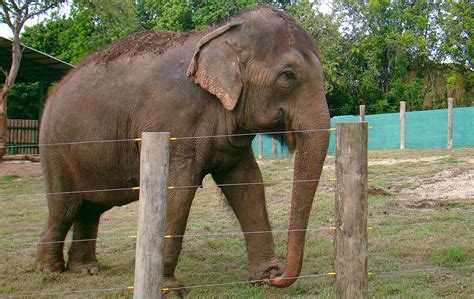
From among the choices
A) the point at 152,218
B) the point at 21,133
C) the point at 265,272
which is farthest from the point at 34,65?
the point at 152,218

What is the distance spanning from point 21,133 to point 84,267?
20.5 metres

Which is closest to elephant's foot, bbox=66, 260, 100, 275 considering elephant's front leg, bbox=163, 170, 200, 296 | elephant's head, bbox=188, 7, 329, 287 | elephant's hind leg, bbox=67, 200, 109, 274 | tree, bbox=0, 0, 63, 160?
elephant's hind leg, bbox=67, 200, 109, 274

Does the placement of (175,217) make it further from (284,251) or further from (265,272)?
(284,251)

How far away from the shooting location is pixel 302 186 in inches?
190

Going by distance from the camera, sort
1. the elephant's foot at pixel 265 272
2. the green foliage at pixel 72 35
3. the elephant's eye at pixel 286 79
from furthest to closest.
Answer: the green foliage at pixel 72 35 < the elephant's foot at pixel 265 272 < the elephant's eye at pixel 286 79

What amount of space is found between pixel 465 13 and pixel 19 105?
21.0 m

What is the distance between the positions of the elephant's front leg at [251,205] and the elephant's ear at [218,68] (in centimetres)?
88

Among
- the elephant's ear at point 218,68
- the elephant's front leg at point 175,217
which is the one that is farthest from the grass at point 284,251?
the elephant's ear at point 218,68

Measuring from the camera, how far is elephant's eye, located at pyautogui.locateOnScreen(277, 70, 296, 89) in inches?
211

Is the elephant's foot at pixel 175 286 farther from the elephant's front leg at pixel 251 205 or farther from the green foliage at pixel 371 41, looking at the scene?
the green foliage at pixel 371 41

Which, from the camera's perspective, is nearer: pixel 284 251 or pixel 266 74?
pixel 266 74

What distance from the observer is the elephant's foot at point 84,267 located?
21.5ft

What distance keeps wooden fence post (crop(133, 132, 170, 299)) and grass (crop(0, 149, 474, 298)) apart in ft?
4.09

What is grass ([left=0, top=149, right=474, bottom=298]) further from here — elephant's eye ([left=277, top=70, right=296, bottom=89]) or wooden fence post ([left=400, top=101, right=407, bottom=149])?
wooden fence post ([left=400, top=101, right=407, bottom=149])
